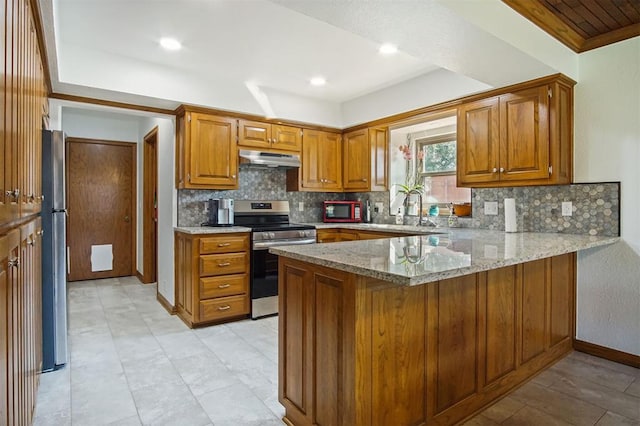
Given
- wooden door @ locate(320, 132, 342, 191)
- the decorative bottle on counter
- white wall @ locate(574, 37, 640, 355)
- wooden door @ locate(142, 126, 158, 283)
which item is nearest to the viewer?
white wall @ locate(574, 37, 640, 355)

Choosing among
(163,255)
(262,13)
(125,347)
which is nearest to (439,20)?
(262,13)

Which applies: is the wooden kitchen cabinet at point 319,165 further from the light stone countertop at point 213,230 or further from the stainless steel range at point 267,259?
the light stone countertop at point 213,230

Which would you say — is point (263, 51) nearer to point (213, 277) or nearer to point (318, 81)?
point (318, 81)

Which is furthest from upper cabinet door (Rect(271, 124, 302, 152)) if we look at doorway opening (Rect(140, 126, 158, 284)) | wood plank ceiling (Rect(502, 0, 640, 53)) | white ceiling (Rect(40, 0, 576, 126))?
wood plank ceiling (Rect(502, 0, 640, 53))

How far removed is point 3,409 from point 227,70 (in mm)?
3135

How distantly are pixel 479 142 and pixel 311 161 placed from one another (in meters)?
1.98

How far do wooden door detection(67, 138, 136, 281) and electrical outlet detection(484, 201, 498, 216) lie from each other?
486 cm

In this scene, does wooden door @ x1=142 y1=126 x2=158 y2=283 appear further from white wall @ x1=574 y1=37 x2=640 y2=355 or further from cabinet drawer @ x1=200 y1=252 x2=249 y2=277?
white wall @ x1=574 y1=37 x2=640 y2=355

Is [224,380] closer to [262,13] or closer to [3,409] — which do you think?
[3,409]

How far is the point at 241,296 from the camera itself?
12.1 feet

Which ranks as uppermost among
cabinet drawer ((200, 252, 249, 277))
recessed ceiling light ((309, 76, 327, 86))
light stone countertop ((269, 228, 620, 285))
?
recessed ceiling light ((309, 76, 327, 86))

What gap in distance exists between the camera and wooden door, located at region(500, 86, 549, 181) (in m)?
2.83

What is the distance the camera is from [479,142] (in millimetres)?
3254

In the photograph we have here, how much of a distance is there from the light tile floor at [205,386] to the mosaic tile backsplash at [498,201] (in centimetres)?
103
